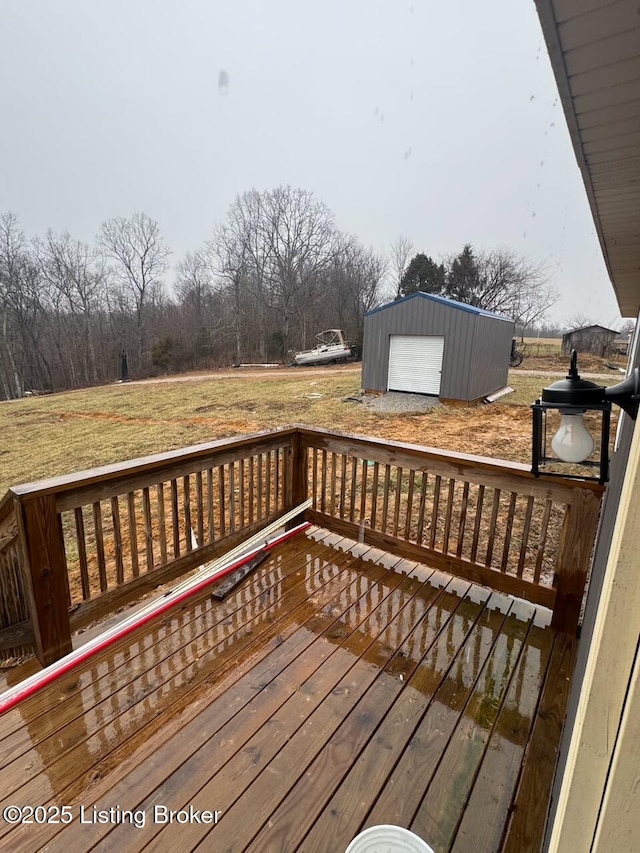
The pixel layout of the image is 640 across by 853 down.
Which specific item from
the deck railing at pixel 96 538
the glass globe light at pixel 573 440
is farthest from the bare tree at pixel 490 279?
the glass globe light at pixel 573 440

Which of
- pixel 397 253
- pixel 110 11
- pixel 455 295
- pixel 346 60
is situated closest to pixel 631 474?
pixel 346 60

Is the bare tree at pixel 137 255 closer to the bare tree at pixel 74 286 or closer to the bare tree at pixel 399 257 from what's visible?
the bare tree at pixel 74 286

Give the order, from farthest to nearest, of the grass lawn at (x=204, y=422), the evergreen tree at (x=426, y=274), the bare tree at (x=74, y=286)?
the evergreen tree at (x=426, y=274), the bare tree at (x=74, y=286), the grass lawn at (x=204, y=422)

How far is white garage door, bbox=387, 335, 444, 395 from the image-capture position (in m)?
10.5

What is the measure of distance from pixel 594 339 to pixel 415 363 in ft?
22.1

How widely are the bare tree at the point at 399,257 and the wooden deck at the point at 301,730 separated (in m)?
21.8

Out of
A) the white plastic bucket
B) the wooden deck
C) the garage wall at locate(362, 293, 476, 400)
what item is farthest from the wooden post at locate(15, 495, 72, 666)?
the garage wall at locate(362, 293, 476, 400)

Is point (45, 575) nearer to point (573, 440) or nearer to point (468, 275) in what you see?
point (573, 440)

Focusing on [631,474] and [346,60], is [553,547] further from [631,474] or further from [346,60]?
[346,60]

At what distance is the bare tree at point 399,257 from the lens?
21953 millimetres

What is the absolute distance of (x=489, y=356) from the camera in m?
10.7

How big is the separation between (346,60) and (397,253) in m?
14.7

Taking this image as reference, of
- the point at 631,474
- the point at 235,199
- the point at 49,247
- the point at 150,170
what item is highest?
the point at 150,170

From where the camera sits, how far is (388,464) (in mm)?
2584
